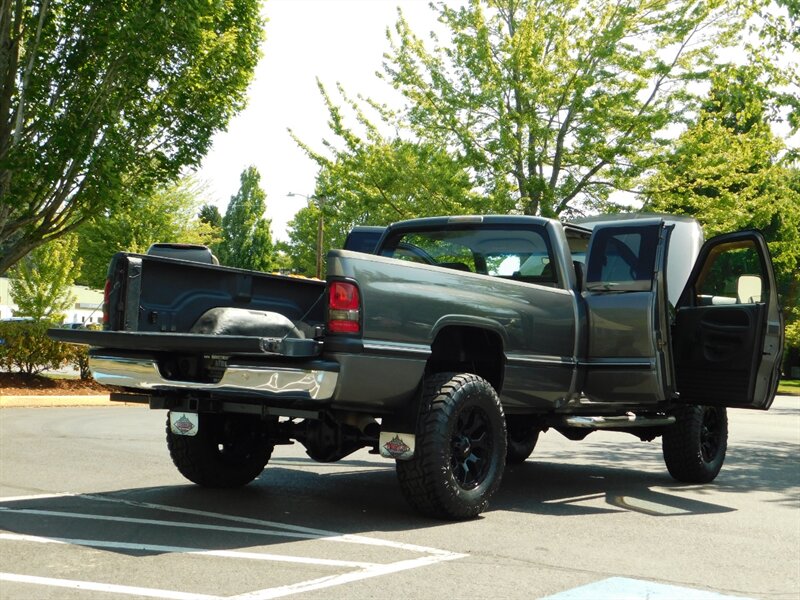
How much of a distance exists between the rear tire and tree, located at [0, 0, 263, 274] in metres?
9.47

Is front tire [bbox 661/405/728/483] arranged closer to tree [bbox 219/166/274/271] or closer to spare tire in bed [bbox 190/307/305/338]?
spare tire in bed [bbox 190/307/305/338]

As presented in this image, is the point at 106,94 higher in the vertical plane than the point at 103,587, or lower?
higher

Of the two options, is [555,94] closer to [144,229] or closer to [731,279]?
[731,279]

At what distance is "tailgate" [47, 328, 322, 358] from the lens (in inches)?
223

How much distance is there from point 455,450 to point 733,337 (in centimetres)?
292

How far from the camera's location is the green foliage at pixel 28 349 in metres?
18.6

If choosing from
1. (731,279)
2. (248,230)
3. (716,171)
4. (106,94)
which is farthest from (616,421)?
(248,230)

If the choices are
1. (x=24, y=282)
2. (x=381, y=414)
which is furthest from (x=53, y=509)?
(x=24, y=282)

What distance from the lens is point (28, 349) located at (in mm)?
18750

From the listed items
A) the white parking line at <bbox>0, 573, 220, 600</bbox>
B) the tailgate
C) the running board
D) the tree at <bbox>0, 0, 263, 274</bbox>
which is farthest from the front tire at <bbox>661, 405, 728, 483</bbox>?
the tree at <bbox>0, 0, 263, 274</bbox>

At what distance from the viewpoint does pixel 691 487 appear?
8.73m

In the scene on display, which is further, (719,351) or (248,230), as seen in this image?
(248,230)

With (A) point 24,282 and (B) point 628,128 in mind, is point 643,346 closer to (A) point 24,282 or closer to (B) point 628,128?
(B) point 628,128

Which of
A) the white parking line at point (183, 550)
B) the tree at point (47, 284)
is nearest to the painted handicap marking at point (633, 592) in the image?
the white parking line at point (183, 550)
